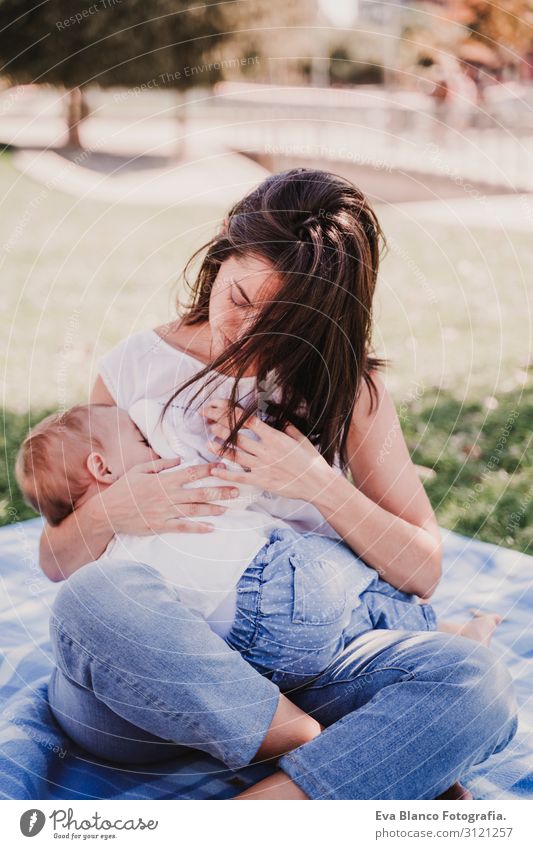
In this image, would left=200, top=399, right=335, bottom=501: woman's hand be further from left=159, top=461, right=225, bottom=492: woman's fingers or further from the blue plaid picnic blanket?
the blue plaid picnic blanket

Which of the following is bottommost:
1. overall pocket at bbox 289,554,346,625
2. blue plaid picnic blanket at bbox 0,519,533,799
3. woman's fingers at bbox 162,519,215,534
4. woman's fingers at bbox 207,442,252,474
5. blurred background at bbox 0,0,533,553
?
blue plaid picnic blanket at bbox 0,519,533,799

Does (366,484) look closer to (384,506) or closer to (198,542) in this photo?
(384,506)

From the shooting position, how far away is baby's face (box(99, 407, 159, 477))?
3.97 feet

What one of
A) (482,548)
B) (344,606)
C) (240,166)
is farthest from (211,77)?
(344,606)

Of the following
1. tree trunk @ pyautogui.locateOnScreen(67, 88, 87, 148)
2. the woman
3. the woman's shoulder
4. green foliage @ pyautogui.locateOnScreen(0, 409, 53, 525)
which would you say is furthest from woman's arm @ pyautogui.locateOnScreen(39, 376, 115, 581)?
tree trunk @ pyautogui.locateOnScreen(67, 88, 87, 148)

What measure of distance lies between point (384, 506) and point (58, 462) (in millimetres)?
421

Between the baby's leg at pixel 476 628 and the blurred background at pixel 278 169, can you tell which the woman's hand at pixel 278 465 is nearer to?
the baby's leg at pixel 476 628

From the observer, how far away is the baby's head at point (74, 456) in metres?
1.19

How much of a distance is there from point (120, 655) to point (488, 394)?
1.82m

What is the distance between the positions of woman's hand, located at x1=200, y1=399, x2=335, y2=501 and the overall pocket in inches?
3.4

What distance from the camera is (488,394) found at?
260 cm

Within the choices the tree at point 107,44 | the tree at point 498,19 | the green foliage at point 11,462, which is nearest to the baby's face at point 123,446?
the green foliage at point 11,462

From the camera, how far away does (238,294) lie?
3.69ft
